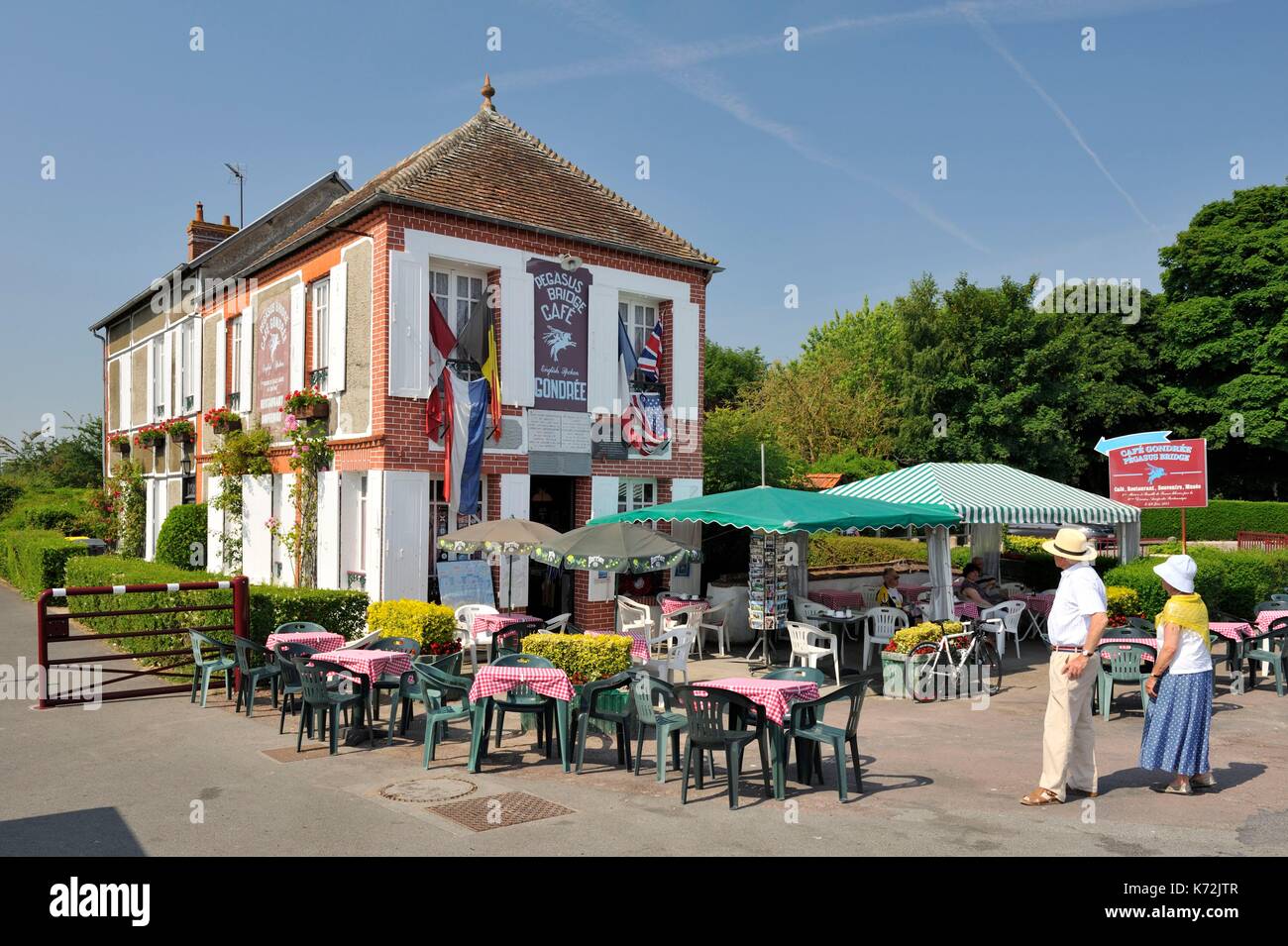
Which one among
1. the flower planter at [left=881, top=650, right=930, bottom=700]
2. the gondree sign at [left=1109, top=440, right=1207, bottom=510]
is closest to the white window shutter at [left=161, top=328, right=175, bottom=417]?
the flower planter at [left=881, top=650, right=930, bottom=700]

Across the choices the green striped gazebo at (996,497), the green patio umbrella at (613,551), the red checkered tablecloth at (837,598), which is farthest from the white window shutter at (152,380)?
the red checkered tablecloth at (837,598)

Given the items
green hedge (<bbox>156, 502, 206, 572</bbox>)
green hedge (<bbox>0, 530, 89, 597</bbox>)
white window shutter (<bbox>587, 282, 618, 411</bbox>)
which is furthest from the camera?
green hedge (<bbox>156, 502, 206, 572</bbox>)

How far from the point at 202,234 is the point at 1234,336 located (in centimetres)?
3685

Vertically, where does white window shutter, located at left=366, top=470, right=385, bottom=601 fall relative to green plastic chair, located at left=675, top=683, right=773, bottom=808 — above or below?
above

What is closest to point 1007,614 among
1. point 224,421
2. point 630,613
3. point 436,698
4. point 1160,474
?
point 1160,474

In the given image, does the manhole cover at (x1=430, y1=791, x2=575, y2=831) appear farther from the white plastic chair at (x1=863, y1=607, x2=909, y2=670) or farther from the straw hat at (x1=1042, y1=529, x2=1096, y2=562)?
the white plastic chair at (x1=863, y1=607, x2=909, y2=670)

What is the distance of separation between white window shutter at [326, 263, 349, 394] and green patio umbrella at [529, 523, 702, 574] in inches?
211

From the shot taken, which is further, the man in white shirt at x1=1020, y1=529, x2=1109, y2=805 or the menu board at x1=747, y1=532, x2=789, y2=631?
the menu board at x1=747, y1=532, x2=789, y2=631

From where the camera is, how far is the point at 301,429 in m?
15.8

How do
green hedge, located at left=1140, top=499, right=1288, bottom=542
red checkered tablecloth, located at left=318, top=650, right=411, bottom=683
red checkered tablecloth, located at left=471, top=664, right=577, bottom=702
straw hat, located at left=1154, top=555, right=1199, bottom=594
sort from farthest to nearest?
green hedge, located at left=1140, top=499, right=1288, bottom=542, red checkered tablecloth, located at left=318, top=650, right=411, bottom=683, red checkered tablecloth, located at left=471, top=664, right=577, bottom=702, straw hat, located at left=1154, top=555, right=1199, bottom=594

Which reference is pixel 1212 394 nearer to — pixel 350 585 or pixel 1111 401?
pixel 1111 401

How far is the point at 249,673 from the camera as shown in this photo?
32.9ft

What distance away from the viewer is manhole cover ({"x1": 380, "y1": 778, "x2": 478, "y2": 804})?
23.5 ft
